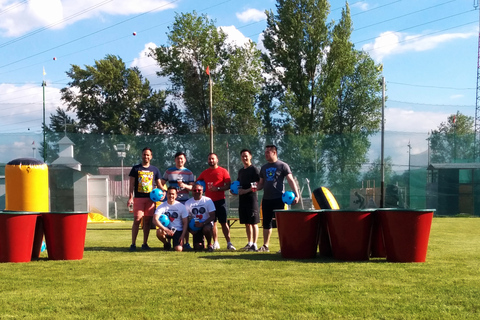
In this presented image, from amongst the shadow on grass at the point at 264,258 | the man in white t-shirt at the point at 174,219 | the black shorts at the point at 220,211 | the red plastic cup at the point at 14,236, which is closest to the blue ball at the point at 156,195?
the man in white t-shirt at the point at 174,219

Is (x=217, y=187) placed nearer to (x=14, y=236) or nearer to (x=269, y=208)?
(x=269, y=208)

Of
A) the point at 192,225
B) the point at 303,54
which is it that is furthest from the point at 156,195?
the point at 303,54

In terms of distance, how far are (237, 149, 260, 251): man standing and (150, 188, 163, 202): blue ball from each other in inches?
51.6

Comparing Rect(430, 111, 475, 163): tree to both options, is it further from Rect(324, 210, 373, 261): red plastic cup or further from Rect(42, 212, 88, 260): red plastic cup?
Rect(42, 212, 88, 260): red plastic cup

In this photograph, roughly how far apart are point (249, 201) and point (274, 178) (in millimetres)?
613

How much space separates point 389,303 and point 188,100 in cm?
3547

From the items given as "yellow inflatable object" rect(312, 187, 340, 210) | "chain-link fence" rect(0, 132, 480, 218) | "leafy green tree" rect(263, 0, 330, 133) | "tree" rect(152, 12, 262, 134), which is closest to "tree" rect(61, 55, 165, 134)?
"tree" rect(152, 12, 262, 134)

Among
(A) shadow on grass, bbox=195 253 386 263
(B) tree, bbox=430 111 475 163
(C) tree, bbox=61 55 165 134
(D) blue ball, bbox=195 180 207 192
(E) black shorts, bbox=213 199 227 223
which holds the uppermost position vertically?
(C) tree, bbox=61 55 165 134

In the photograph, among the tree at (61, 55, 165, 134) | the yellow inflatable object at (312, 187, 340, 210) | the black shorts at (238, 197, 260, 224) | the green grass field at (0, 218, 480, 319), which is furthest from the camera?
the tree at (61, 55, 165, 134)

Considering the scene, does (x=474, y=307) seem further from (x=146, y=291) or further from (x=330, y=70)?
(x=330, y=70)

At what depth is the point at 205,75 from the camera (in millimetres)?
39688

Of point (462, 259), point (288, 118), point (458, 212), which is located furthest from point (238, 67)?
point (462, 259)

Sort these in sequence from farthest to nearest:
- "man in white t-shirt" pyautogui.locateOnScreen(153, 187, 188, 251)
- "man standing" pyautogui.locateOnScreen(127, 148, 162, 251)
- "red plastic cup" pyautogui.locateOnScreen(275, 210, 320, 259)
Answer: "man standing" pyautogui.locateOnScreen(127, 148, 162, 251), "man in white t-shirt" pyautogui.locateOnScreen(153, 187, 188, 251), "red plastic cup" pyautogui.locateOnScreen(275, 210, 320, 259)

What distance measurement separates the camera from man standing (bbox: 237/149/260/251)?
8984 mm
